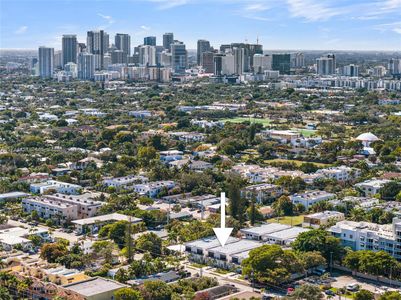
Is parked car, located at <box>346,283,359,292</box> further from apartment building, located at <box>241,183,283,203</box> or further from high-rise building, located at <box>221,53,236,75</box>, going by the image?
high-rise building, located at <box>221,53,236,75</box>

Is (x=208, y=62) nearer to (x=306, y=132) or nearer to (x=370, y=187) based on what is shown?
(x=306, y=132)

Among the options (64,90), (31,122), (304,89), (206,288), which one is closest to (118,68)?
(64,90)

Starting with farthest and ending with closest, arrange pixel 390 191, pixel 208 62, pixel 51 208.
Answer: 1. pixel 208 62
2. pixel 390 191
3. pixel 51 208

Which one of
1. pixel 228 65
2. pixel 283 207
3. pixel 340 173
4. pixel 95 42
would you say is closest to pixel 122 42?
pixel 95 42

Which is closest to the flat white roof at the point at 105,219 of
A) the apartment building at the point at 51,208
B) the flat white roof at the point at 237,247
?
the apartment building at the point at 51,208

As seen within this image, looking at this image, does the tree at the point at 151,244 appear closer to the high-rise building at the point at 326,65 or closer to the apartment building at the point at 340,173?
the apartment building at the point at 340,173

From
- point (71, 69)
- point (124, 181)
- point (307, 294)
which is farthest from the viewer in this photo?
point (71, 69)

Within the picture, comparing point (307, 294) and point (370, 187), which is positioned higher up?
point (370, 187)
